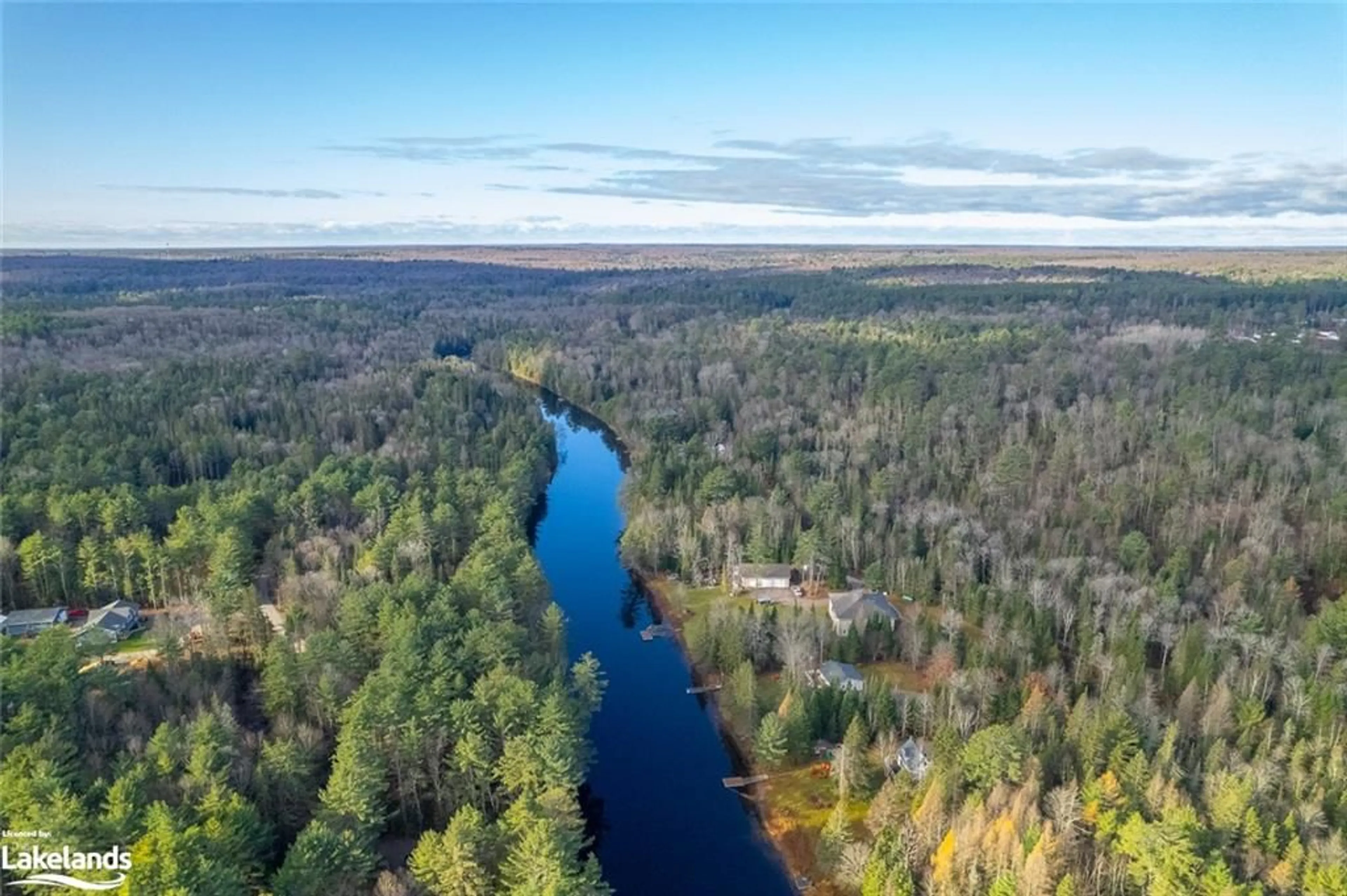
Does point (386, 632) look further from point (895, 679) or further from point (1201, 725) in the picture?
point (1201, 725)

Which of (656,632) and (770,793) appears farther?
(656,632)

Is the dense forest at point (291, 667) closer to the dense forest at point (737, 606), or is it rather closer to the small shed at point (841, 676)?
the dense forest at point (737, 606)

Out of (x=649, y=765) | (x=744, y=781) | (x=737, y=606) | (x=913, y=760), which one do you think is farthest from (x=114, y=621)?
(x=913, y=760)

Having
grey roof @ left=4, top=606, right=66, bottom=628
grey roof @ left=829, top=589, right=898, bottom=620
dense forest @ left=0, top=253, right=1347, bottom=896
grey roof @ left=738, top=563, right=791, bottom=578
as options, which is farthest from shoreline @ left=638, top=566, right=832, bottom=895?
grey roof @ left=4, top=606, right=66, bottom=628

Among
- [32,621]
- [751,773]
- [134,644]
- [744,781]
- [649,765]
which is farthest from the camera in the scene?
[32,621]

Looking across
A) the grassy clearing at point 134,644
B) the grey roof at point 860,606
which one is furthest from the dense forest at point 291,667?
the grey roof at point 860,606

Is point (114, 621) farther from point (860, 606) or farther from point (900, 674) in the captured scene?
point (900, 674)

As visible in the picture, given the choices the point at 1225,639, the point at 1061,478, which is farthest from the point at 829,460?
the point at 1225,639
